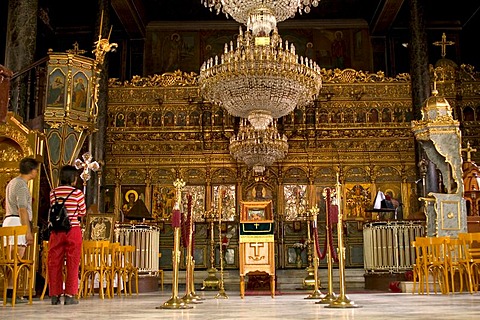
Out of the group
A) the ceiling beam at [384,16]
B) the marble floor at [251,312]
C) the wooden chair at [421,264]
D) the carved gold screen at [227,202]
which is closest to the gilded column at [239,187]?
the carved gold screen at [227,202]

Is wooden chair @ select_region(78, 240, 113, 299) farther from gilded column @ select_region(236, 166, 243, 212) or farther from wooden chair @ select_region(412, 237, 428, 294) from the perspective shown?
gilded column @ select_region(236, 166, 243, 212)

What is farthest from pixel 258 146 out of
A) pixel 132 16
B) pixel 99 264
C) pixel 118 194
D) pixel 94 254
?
pixel 132 16

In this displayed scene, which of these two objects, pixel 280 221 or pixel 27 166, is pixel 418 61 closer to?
pixel 280 221

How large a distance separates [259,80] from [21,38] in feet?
15.3

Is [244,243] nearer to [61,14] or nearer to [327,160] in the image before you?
[327,160]

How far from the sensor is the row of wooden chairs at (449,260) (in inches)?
330

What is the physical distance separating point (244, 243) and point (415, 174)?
8.15 metres

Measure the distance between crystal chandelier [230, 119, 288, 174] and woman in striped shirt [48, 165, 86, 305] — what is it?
7.86m

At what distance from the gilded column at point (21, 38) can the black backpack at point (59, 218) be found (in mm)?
5316

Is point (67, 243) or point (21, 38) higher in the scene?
point (21, 38)

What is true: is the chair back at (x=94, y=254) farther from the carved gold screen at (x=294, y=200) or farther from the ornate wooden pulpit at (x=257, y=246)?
the carved gold screen at (x=294, y=200)

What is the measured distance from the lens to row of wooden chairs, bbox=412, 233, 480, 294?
839 centimetres

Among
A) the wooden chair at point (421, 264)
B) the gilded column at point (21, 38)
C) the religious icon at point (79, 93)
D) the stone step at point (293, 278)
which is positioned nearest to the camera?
the wooden chair at point (421, 264)

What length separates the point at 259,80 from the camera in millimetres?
9906
